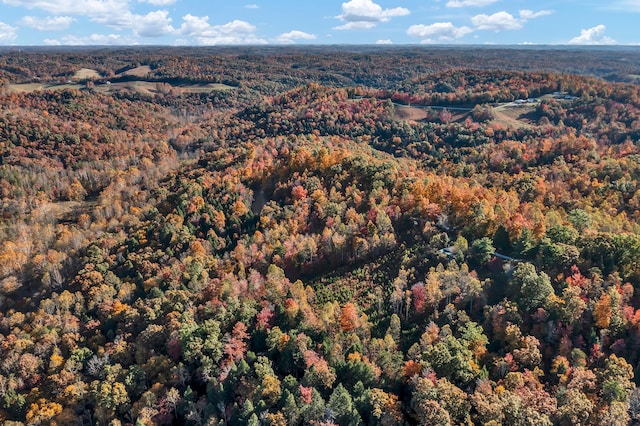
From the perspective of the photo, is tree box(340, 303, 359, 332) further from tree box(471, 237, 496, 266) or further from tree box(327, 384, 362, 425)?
tree box(471, 237, 496, 266)

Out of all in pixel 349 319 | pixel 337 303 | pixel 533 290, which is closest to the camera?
pixel 533 290

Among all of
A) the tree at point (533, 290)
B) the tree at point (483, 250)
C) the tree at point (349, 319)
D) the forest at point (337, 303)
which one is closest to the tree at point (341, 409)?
the forest at point (337, 303)

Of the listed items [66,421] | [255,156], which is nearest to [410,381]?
[66,421]

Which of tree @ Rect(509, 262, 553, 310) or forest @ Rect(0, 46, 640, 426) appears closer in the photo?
forest @ Rect(0, 46, 640, 426)

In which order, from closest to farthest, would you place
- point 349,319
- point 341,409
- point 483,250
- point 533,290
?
point 341,409 < point 533,290 < point 349,319 < point 483,250

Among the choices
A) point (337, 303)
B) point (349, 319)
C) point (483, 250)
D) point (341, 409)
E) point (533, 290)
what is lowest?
point (341, 409)

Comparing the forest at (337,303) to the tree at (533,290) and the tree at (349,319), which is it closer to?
the tree at (349,319)

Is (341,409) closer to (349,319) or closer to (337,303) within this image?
(349,319)

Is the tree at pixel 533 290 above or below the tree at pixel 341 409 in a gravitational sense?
above

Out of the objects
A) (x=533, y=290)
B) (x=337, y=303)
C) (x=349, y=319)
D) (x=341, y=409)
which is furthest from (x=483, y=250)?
(x=341, y=409)

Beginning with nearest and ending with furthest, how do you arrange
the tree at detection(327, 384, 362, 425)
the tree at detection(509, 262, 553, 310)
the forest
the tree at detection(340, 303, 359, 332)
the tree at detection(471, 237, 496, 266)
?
1. the tree at detection(327, 384, 362, 425)
2. the forest
3. the tree at detection(509, 262, 553, 310)
4. the tree at detection(340, 303, 359, 332)
5. the tree at detection(471, 237, 496, 266)

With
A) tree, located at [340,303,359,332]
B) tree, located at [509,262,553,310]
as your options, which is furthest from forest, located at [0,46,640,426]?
tree, located at [509,262,553,310]
